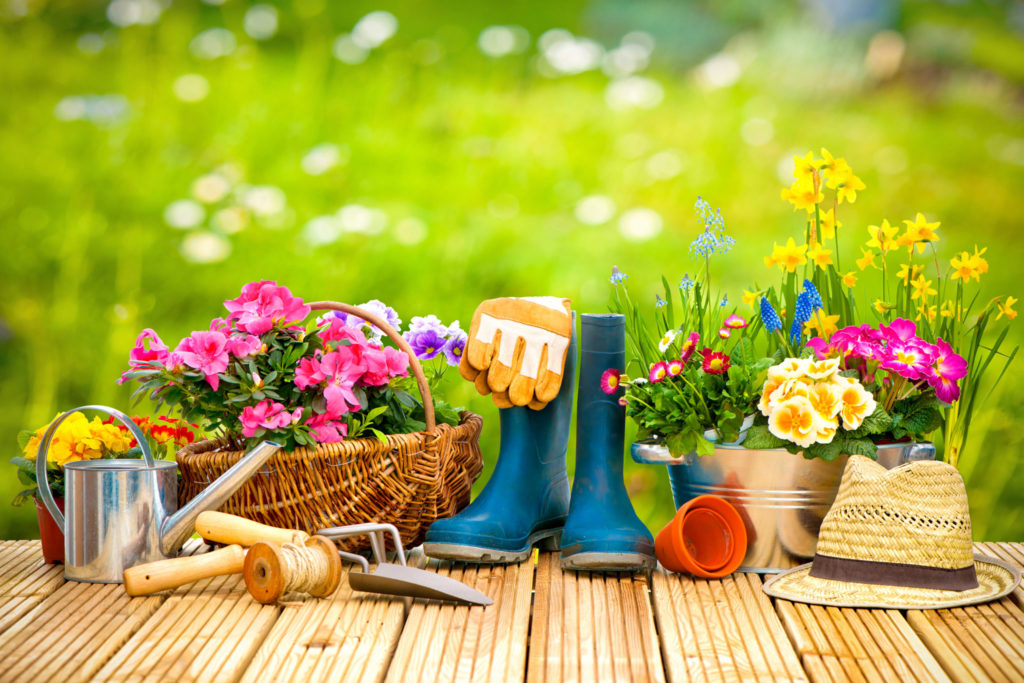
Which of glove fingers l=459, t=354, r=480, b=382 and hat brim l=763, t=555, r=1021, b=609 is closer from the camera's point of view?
hat brim l=763, t=555, r=1021, b=609

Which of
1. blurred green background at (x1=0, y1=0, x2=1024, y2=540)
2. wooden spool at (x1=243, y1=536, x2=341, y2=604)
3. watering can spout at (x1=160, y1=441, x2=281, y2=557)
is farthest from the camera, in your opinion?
blurred green background at (x1=0, y1=0, x2=1024, y2=540)

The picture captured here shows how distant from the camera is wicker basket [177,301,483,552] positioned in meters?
1.61

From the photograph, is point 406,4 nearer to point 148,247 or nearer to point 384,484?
point 148,247

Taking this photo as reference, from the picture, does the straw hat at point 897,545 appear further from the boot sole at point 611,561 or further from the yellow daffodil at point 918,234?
the yellow daffodil at point 918,234

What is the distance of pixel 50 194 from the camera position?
10.1 feet

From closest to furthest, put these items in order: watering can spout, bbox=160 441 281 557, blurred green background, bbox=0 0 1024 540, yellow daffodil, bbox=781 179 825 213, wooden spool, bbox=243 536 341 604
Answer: wooden spool, bbox=243 536 341 604 → watering can spout, bbox=160 441 281 557 → yellow daffodil, bbox=781 179 825 213 → blurred green background, bbox=0 0 1024 540

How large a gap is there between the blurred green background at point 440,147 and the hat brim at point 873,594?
4.34 ft

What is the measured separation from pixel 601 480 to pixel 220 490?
0.63 m

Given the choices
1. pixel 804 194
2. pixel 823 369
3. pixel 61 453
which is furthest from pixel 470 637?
pixel 804 194

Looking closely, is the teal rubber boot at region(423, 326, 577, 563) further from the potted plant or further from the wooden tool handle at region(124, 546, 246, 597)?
the potted plant

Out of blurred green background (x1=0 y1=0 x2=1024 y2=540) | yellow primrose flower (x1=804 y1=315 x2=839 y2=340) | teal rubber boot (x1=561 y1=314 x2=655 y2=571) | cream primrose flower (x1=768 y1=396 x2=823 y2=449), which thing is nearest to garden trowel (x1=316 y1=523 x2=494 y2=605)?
teal rubber boot (x1=561 y1=314 x2=655 y2=571)

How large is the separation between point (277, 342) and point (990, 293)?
2206 millimetres

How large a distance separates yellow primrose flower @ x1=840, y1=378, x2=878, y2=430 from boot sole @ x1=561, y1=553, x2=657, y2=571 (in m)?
0.39

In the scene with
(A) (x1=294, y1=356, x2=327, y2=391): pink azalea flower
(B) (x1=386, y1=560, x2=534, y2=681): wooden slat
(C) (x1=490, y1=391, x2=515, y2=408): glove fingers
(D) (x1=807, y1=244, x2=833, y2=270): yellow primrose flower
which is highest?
(D) (x1=807, y1=244, x2=833, y2=270): yellow primrose flower
